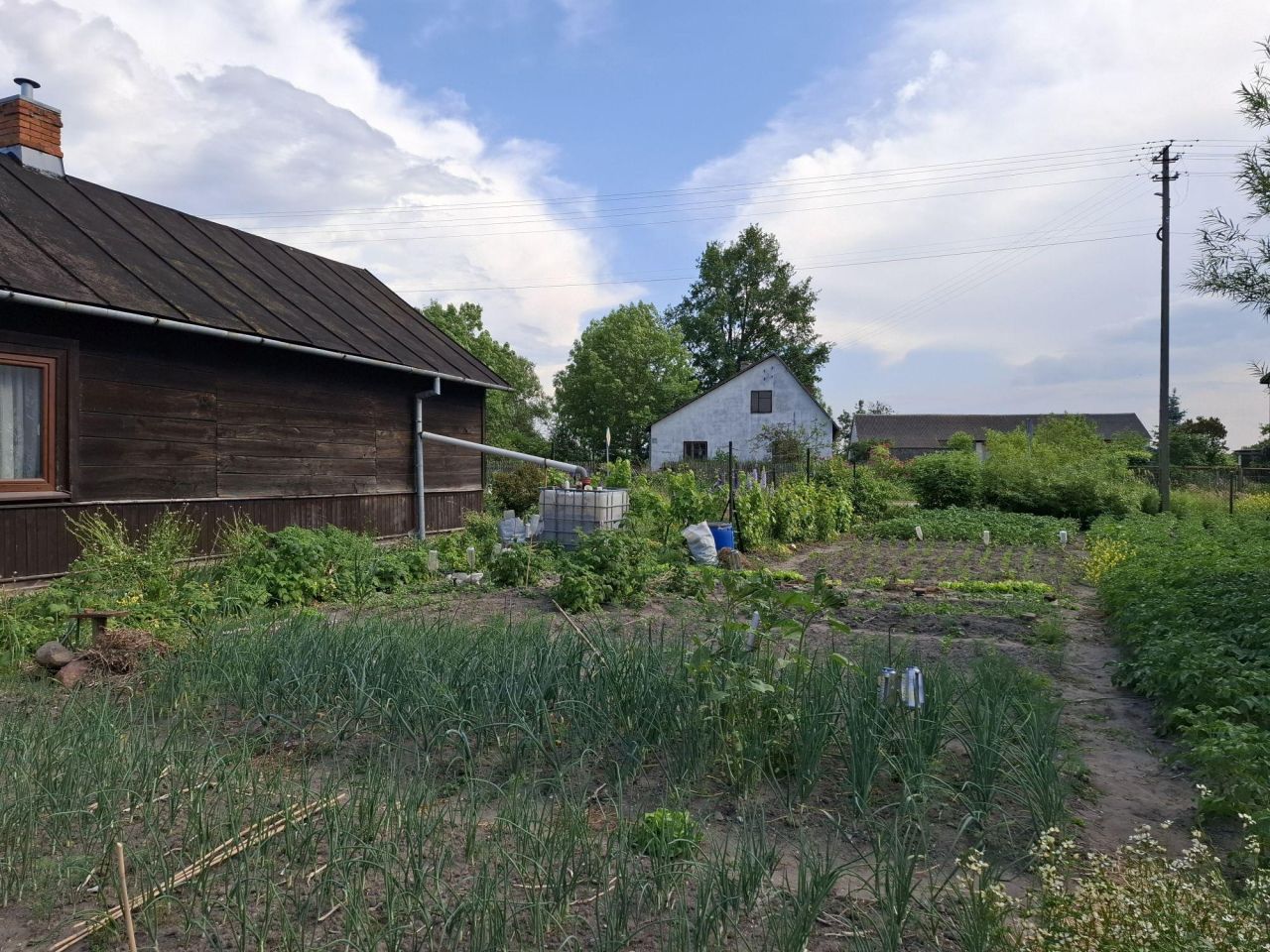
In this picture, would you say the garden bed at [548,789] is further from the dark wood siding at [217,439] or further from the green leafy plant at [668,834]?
the dark wood siding at [217,439]

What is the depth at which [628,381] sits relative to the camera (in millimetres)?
46562

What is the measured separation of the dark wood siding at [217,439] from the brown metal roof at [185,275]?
367 mm

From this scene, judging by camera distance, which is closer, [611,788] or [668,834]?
[668,834]

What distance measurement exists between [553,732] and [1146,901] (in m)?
2.31

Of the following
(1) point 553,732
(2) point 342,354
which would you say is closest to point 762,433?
(2) point 342,354

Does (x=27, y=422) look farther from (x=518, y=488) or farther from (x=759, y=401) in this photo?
(x=759, y=401)

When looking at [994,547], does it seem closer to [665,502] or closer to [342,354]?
[665,502]

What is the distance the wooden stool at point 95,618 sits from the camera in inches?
224

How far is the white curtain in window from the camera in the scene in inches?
295

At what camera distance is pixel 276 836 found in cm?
282

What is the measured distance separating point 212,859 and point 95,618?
4004mm

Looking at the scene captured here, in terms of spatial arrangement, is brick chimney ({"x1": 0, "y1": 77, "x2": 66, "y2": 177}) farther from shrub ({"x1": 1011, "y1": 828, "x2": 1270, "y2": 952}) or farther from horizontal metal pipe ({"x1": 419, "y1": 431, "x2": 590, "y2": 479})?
shrub ({"x1": 1011, "y1": 828, "x2": 1270, "y2": 952})

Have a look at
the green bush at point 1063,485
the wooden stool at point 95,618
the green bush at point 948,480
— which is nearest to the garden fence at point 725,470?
the green bush at point 948,480

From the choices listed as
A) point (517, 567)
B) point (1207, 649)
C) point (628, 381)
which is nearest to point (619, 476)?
point (517, 567)
